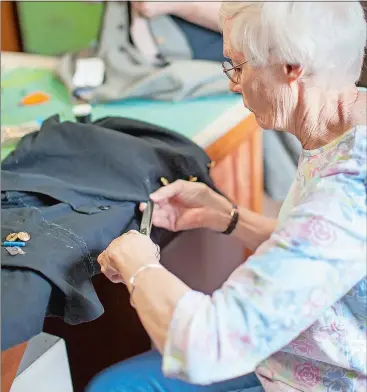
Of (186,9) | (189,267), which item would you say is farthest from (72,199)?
(186,9)

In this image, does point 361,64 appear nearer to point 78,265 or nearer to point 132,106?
point 78,265

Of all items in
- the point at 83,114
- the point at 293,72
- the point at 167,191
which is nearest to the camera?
the point at 293,72

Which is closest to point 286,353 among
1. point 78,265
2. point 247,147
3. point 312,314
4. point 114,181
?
point 312,314

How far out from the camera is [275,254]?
80cm

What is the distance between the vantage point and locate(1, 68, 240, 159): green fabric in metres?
1.61

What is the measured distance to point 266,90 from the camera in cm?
94

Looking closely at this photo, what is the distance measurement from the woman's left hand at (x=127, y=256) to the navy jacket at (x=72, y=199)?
6 cm

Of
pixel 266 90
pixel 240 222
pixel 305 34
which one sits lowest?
pixel 240 222

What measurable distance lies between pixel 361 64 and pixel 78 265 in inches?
20.9

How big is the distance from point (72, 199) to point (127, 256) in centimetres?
27

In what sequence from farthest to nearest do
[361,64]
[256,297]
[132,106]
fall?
[132,106]
[361,64]
[256,297]

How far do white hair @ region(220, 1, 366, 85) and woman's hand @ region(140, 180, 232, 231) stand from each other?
16.8 inches

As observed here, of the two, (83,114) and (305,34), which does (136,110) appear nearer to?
(83,114)

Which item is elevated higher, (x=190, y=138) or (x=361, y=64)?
(x=361, y=64)
